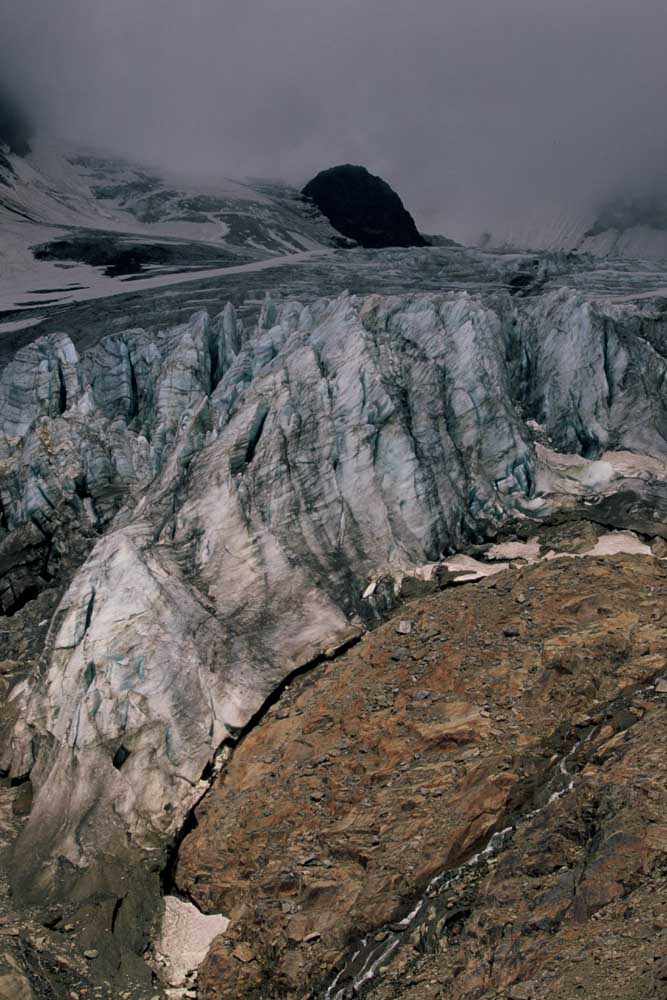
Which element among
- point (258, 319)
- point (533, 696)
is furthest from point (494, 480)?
point (258, 319)

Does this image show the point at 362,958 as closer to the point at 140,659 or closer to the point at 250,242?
the point at 140,659

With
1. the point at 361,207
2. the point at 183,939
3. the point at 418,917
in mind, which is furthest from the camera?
the point at 361,207

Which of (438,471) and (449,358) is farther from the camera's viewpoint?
(449,358)

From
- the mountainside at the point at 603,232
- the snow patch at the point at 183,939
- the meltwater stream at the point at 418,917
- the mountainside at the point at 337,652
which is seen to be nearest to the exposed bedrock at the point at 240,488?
the mountainside at the point at 337,652

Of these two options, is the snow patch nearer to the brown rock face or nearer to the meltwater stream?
the brown rock face

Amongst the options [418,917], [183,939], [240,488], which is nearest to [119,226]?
[240,488]

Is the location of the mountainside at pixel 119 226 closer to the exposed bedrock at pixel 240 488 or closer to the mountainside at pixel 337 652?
the exposed bedrock at pixel 240 488

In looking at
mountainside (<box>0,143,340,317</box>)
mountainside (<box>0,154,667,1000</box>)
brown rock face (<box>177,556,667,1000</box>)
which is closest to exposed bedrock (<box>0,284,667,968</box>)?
mountainside (<box>0,154,667,1000</box>)

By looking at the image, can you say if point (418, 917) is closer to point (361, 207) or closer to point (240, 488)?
point (240, 488)
